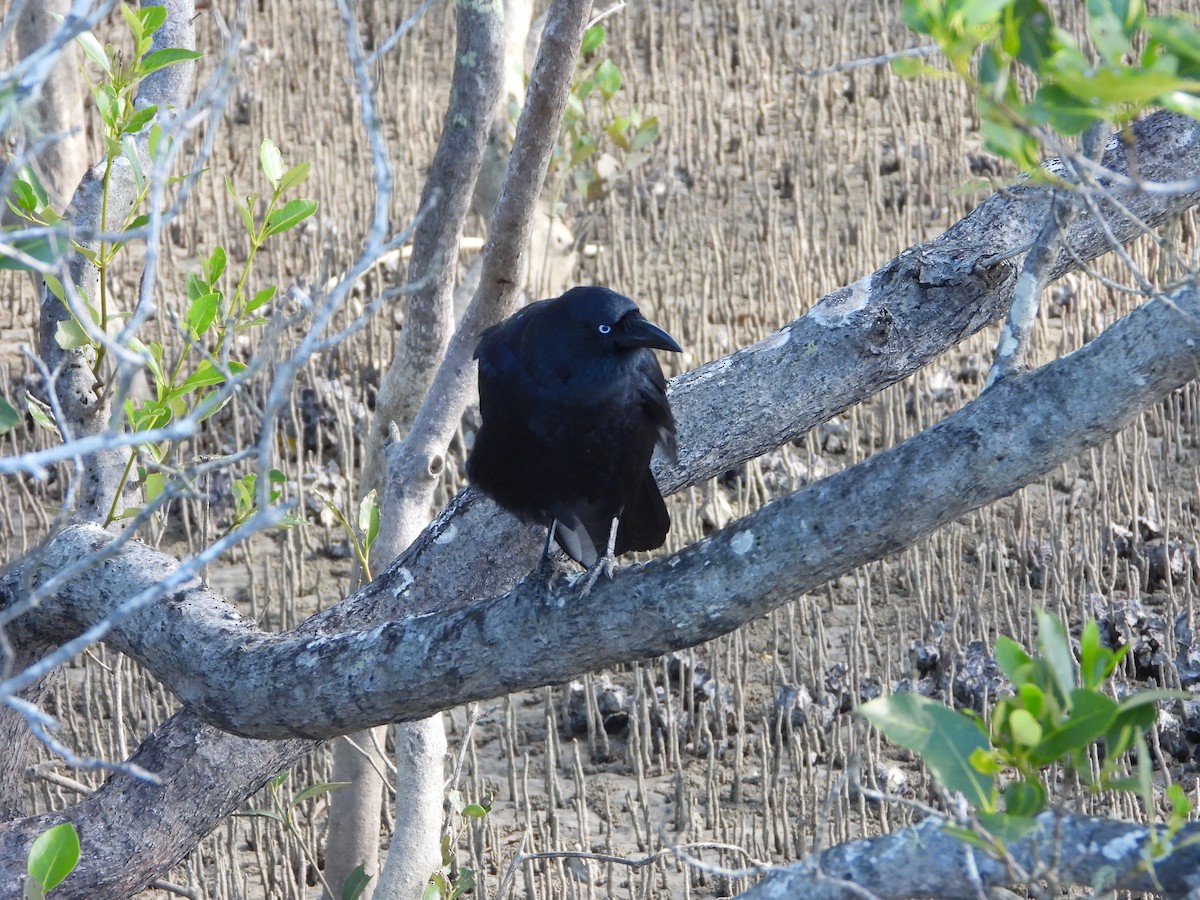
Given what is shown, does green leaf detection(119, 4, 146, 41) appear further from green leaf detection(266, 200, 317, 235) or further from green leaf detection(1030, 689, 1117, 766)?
green leaf detection(1030, 689, 1117, 766)

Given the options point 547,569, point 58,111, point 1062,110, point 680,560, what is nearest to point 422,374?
point 547,569

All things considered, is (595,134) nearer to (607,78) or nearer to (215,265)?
(607,78)

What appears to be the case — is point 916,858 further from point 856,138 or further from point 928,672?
point 856,138

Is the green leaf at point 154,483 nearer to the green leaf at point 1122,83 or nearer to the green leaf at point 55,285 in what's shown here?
the green leaf at point 55,285

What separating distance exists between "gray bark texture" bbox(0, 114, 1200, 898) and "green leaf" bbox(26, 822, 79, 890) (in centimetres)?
42

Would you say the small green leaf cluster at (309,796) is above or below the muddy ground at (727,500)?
below

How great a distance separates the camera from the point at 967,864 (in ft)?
4.90

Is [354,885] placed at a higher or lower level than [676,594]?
lower

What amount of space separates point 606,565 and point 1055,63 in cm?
146

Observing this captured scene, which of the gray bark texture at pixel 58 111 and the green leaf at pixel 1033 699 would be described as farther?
the gray bark texture at pixel 58 111

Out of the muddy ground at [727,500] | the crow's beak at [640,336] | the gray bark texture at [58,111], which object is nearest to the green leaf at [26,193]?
the muddy ground at [727,500]

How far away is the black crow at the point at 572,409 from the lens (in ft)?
8.46

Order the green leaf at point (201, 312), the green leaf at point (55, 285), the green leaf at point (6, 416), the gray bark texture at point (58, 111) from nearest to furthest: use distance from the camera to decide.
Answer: the green leaf at point (6, 416) < the green leaf at point (55, 285) < the green leaf at point (201, 312) < the gray bark texture at point (58, 111)

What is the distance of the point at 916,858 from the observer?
1.55 meters
